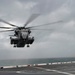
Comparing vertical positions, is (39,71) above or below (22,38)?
below

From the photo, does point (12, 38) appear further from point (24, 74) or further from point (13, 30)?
point (24, 74)

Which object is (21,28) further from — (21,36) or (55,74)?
(55,74)

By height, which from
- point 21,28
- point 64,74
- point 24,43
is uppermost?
point 21,28

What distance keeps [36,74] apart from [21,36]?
8543mm

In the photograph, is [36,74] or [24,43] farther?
[24,43]

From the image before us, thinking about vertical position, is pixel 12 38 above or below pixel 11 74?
above

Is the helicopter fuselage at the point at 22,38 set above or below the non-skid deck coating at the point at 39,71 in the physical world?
above

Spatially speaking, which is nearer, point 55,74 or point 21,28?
point 55,74

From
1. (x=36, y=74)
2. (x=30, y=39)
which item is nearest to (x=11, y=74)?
(x=36, y=74)

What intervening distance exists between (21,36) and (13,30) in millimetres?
4093

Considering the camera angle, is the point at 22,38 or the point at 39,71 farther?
the point at 39,71

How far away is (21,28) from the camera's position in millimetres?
56469

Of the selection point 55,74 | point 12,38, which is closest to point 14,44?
point 12,38

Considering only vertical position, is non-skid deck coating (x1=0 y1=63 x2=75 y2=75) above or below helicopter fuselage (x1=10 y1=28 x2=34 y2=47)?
below
